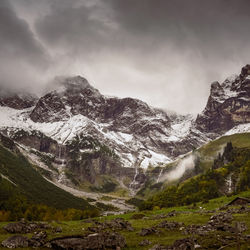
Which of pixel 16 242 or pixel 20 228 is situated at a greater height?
pixel 16 242

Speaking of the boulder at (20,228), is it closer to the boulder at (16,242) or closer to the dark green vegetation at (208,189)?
the boulder at (16,242)

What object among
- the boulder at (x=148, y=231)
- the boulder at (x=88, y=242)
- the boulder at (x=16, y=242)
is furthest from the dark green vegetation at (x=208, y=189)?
the boulder at (x=16, y=242)

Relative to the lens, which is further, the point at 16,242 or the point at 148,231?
the point at 148,231

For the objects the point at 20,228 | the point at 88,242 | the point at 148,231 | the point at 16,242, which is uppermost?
the point at 88,242

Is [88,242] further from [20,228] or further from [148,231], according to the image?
[20,228]

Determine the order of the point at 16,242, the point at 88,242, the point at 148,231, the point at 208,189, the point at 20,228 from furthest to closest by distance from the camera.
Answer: the point at 208,189 < the point at 20,228 < the point at 148,231 < the point at 16,242 < the point at 88,242

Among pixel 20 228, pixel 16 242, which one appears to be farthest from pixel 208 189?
pixel 16 242

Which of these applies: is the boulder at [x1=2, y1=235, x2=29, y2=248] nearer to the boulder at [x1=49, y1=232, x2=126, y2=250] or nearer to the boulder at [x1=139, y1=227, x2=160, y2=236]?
the boulder at [x1=49, y1=232, x2=126, y2=250]

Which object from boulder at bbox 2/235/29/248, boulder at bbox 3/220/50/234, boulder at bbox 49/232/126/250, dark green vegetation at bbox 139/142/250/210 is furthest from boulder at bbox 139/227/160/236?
dark green vegetation at bbox 139/142/250/210

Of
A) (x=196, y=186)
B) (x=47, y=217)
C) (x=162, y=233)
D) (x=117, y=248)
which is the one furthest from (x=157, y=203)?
(x=117, y=248)

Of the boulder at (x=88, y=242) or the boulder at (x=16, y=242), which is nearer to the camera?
the boulder at (x=88, y=242)

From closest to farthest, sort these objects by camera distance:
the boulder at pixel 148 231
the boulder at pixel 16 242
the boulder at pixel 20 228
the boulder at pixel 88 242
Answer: the boulder at pixel 88 242 < the boulder at pixel 16 242 < the boulder at pixel 148 231 < the boulder at pixel 20 228

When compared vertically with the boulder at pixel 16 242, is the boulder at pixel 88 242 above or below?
above

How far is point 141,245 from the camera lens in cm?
2923
